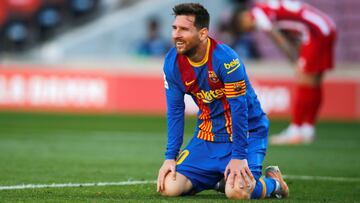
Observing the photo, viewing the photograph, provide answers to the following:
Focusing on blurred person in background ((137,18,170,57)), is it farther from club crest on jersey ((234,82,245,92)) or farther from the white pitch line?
club crest on jersey ((234,82,245,92))

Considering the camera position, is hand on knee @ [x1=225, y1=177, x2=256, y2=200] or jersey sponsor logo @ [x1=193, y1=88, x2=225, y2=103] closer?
hand on knee @ [x1=225, y1=177, x2=256, y2=200]

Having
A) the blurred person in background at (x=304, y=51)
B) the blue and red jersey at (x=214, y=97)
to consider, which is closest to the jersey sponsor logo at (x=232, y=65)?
the blue and red jersey at (x=214, y=97)

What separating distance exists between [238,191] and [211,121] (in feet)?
2.24

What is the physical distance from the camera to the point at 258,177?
6.57 metres

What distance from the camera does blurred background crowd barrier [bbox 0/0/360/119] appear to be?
1789 centimetres

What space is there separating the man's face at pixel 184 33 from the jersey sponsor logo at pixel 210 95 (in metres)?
0.42

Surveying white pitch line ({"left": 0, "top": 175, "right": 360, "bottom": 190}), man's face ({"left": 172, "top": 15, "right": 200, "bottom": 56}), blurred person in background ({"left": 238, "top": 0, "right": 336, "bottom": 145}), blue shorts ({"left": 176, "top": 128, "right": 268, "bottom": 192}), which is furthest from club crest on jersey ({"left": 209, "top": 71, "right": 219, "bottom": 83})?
blurred person in background ({"left": 238, "top": 0, "right": 336, "bottom": 145})

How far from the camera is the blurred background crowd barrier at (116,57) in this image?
17891 millimetres

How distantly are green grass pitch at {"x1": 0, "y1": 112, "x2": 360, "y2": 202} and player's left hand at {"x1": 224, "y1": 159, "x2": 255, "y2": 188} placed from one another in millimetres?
197

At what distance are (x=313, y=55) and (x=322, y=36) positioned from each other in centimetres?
42

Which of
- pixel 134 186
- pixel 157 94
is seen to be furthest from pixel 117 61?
pixel 134 186

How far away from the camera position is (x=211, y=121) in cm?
673

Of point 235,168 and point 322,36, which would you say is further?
point 322,36

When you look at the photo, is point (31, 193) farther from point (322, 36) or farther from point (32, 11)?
point (32, 11)
